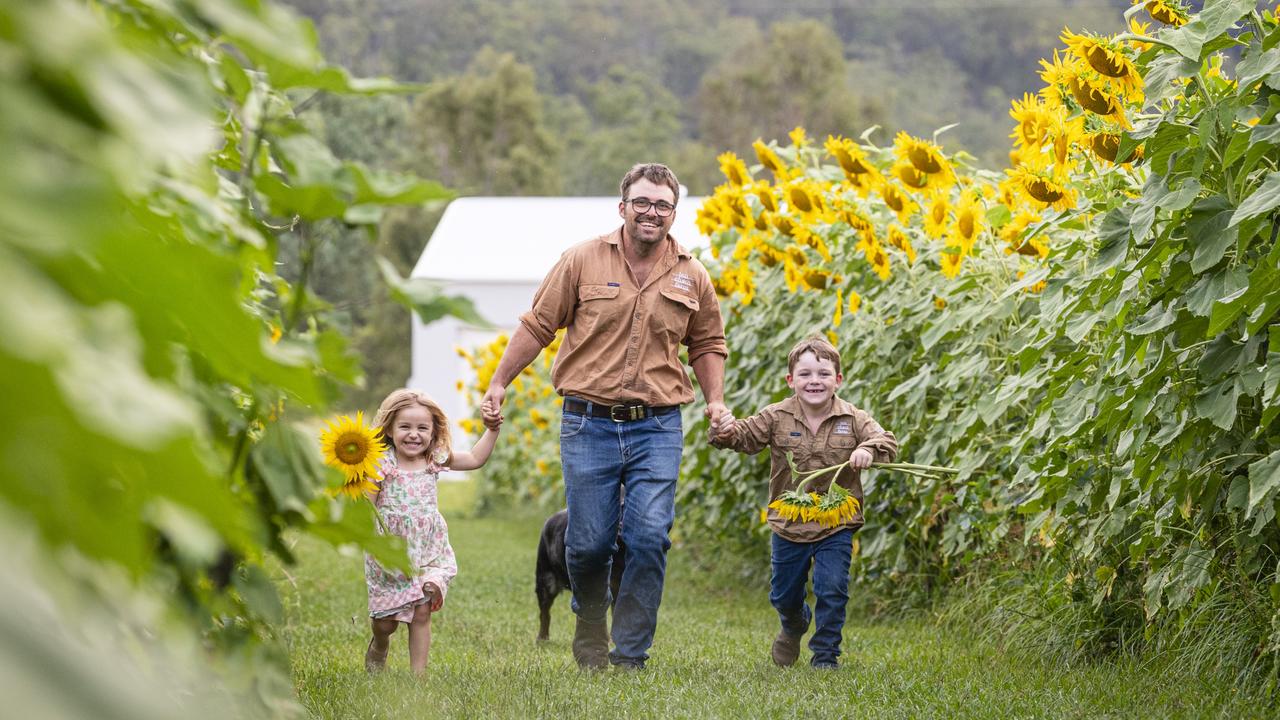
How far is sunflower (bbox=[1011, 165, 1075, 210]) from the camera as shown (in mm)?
4996

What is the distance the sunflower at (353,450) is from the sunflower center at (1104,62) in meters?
2.51

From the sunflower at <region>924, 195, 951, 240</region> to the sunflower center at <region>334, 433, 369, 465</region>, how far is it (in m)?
2.61

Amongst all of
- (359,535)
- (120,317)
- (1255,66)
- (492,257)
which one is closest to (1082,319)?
(1255,66)

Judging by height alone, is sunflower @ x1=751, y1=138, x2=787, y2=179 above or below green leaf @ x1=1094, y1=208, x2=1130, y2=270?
above

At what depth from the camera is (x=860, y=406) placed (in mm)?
6773

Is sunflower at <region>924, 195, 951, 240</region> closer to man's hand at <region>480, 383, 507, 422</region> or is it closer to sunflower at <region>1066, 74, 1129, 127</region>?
sunflower at <region>1066, 74, 1129, 127</region>

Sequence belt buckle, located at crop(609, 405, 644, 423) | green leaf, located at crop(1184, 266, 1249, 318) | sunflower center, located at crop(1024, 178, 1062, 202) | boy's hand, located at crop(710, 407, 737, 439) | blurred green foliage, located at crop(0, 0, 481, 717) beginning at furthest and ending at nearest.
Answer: boy's hand, located at crop(710, 407, 737, 439) < belt buckle, located at crop(609, 405, 644, 423) < sunflower center, located at crop(1024, 178, 1062, 202) < green leaf, located at crop(1184, 266, 1249, 318) < blurred green foliage, located at crop(0, 0, 481, 717)

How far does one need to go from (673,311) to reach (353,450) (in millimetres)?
1464

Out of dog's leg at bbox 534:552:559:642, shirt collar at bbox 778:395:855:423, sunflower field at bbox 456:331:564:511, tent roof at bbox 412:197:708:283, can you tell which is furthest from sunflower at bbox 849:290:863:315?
tent roof at bbox 412:197:708:283

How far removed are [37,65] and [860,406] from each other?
6117 mm

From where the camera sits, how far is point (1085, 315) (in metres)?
4.45

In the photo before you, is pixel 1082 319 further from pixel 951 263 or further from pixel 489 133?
pixel 489 133

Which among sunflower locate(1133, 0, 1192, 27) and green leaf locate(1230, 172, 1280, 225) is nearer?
green leaf locate(1230, 172, 1280, 225)

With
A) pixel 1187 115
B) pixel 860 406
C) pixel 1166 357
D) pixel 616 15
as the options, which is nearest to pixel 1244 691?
pixel 1166 357
